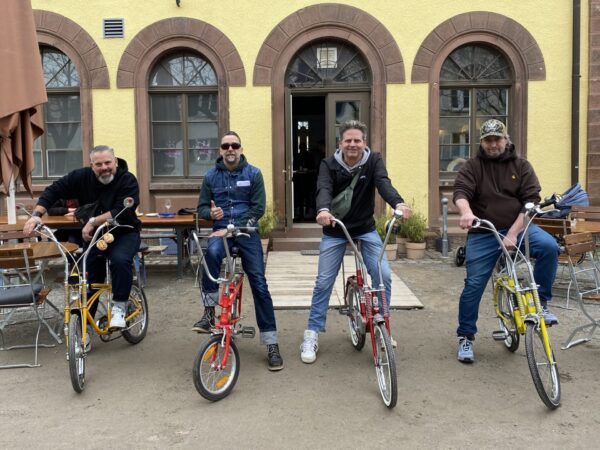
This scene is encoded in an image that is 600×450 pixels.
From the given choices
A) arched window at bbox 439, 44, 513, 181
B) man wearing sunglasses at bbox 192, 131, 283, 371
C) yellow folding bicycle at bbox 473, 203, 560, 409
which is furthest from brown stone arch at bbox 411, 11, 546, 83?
man wearing sunglasses at bbox 192, 131, 283, 371

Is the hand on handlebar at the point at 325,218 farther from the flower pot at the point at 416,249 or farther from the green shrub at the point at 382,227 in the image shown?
the flower pot at the point at 416,249

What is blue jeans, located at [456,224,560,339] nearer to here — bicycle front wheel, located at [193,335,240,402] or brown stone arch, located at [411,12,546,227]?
bicycle front wheel, located at [193,335,240,402]

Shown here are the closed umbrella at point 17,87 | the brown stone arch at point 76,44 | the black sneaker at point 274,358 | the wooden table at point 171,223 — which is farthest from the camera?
the brown stone arch at point 76,44

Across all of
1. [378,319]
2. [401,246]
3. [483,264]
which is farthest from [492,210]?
[401,246]

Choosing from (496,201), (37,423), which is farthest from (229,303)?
(496,201)

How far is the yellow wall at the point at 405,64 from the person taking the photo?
29.7 feet

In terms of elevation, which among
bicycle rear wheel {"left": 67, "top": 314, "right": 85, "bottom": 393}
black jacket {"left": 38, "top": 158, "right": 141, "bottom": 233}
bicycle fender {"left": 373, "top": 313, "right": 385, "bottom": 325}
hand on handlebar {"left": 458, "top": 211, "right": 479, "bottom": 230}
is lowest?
bicycle rear wheel {"left": 67, "top": 314, "right": 85, "bottom": 393}

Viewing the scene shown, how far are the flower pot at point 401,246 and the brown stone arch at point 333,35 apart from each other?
8.81ft

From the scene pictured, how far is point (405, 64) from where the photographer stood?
9141mm

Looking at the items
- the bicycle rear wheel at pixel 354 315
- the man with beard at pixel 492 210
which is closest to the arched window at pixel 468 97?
the man with beard at pixel 492 210

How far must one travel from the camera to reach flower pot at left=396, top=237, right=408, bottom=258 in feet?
29.0

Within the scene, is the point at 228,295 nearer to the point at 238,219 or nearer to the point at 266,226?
the point at 238,219

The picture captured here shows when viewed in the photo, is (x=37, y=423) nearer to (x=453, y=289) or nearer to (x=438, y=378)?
(x=438, y=378)

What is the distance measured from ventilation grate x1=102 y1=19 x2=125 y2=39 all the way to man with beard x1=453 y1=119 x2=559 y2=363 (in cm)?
710
